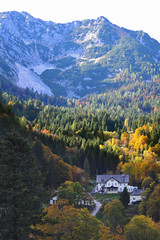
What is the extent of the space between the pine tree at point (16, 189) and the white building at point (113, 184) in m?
74.7

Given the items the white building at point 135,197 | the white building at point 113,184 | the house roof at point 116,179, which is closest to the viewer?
the white building at point 135,197

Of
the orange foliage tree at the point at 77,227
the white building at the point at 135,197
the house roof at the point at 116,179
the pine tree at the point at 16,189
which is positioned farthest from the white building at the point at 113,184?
the pine tree at the point at 16,189

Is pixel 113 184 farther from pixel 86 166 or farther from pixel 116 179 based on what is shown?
pixel 86 166

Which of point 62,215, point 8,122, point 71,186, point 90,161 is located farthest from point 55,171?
point 62,215

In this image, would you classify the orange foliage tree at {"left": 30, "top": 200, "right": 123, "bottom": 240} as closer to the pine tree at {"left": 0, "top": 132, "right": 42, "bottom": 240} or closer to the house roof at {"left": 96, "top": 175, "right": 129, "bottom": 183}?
the pine tree at {"left": 0, "top": 132, "right": 42, "bottom": 240}

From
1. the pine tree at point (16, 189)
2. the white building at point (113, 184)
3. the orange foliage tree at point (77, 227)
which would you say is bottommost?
the orange foliage tree at point (77, 227)

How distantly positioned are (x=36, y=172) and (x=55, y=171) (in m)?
59.0

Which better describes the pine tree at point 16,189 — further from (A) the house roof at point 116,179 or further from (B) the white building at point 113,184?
(A) the house roof at point 116,179

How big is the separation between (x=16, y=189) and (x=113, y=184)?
259 feet

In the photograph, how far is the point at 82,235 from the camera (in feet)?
111

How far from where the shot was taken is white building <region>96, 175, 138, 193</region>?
96.6 m

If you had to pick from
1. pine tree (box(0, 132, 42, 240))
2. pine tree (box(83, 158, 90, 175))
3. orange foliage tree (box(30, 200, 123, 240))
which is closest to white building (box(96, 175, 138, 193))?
pine tree (box(83, 158, 90, 175))

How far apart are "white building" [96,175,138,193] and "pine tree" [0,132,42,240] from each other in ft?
245

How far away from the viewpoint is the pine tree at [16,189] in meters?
22.7
